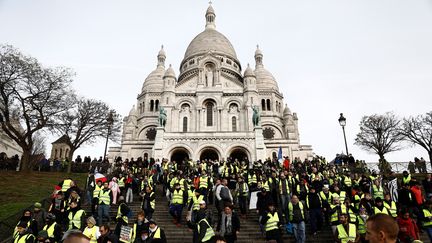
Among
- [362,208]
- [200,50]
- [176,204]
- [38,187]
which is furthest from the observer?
[200,50]

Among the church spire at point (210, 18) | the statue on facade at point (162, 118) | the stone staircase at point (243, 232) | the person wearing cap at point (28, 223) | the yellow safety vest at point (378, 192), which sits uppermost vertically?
the church spire at point (210, 18)

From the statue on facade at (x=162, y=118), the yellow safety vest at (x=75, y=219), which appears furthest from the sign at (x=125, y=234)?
the statue on facade at (x=162, y=118)

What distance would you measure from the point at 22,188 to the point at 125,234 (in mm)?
13455

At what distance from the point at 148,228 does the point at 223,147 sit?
22.8 m

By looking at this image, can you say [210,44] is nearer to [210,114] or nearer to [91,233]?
[210,114]

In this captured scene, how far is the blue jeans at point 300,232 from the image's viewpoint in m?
9.95

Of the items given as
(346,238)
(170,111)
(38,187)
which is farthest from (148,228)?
(170,111)

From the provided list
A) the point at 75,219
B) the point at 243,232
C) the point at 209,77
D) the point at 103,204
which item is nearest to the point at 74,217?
the point at 75,219

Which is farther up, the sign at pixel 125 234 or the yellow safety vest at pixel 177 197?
the yellow safety vest at pixel 177 197

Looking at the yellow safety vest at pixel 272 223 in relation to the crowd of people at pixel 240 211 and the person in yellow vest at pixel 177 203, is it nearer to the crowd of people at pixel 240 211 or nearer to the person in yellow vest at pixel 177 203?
the crowd of people at pixel 240 211

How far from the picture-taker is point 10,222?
36.7ft

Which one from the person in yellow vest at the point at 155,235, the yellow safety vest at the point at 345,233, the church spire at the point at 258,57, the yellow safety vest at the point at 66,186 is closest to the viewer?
the person in yellow vest at the point at 155,235

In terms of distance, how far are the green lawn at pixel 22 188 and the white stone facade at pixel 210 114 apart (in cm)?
1063

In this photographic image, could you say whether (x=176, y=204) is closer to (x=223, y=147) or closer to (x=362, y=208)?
(x=362, y=208)
